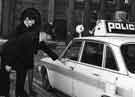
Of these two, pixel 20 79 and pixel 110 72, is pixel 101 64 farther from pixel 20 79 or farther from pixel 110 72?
pixel 20 79

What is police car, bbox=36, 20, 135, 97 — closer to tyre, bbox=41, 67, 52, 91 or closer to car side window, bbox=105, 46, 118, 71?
car side window, bbox=105, 46, 118, 71

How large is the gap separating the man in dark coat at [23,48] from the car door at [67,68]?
2.49ft

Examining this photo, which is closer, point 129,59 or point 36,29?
point 129,59

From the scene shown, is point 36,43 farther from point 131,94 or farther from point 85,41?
point 131,94

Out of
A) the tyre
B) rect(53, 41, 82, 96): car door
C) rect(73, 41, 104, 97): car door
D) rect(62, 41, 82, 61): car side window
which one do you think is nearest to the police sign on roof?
rect(73, 41, 104, 97): car door

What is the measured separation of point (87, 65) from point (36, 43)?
1.09 m

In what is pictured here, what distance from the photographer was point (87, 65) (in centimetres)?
588

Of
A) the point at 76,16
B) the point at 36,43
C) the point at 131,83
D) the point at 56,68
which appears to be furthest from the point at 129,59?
the point at 76,16

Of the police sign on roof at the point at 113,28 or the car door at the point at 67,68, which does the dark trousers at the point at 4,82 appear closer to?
the car door at the point at 67,68

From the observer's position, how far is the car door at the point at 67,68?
6379mm

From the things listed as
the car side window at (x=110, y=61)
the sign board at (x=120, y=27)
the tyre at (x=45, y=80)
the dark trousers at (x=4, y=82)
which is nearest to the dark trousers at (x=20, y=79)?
the dark trousers at (x=4, y=82)

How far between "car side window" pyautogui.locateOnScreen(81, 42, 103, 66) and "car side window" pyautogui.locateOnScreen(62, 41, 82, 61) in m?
0.28

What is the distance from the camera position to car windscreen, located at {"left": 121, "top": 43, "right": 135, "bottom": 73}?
4.99 metres

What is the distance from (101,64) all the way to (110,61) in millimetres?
257
